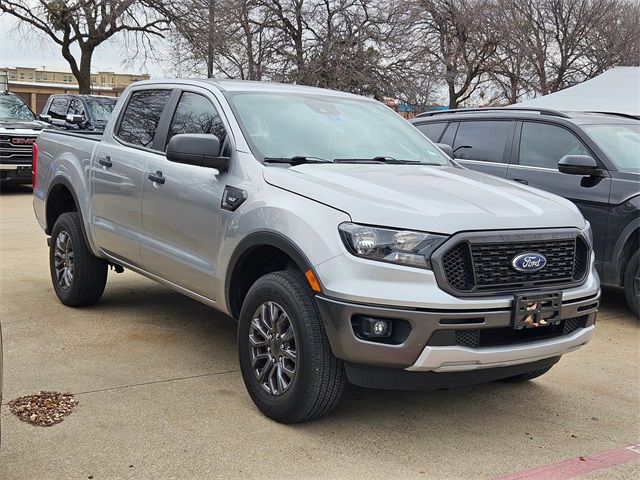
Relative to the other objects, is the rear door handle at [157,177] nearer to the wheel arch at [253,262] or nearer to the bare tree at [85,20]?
the wheel arch at [253,262]

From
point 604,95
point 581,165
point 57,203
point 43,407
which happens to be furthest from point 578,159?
point 604,95

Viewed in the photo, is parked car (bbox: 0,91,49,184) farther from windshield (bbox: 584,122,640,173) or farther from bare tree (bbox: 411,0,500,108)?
bare tree (bbox: 411,0,500,108)

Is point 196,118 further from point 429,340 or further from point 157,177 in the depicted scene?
point 429,340

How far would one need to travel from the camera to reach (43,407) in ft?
13.8

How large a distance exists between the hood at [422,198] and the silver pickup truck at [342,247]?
0.04 feet

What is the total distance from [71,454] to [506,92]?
27.6 metres

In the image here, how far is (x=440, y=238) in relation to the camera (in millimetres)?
3646

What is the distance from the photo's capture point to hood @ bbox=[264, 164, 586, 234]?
3.71 meters

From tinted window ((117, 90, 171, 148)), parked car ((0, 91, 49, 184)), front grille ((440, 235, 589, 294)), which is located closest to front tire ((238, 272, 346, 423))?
front grille ((440, 235, 589, 294))

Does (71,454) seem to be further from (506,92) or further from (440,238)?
(506,92)

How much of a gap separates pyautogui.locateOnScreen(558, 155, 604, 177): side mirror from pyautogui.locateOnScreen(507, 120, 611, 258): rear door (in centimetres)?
9

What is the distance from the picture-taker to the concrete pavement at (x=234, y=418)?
3.62 m

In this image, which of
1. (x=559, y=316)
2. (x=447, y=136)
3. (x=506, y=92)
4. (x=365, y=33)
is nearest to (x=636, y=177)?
(x=447, y=136)

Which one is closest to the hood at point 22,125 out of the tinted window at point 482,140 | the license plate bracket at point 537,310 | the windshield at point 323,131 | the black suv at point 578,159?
the black suv at point 578,159
